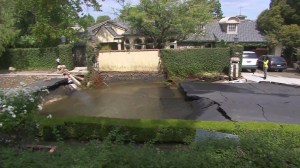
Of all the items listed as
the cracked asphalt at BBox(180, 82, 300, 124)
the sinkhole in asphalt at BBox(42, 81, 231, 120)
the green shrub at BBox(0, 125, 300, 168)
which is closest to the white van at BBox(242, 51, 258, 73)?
the sinkhole in asphalt at BBox(42, 81, 231, 120)

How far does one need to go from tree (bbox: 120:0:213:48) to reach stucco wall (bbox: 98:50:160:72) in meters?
4.19

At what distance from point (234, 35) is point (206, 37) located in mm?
4021

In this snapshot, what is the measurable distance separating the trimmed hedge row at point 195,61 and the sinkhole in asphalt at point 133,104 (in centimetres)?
295

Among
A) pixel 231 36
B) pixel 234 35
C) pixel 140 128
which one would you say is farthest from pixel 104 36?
pixel 140 128

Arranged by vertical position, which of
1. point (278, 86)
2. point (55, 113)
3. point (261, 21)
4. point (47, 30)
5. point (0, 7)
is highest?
point (261, 21)

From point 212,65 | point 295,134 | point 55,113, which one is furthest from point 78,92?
point 295,134

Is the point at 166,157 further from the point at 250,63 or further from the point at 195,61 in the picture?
the point at 250,63

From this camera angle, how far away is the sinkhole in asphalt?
44.9 ft

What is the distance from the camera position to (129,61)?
27594 millimetres

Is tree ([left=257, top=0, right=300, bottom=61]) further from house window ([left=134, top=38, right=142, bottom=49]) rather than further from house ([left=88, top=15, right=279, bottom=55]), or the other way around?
house window ([left=134, top=38, right=142, bottom=49])

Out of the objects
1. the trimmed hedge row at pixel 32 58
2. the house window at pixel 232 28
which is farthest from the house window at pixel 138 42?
the trimmed hedge row at pixel 32 58

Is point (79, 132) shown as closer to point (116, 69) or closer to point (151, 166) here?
point (151, 166)

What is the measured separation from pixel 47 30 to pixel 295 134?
7.28m

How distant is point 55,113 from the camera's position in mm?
15102
